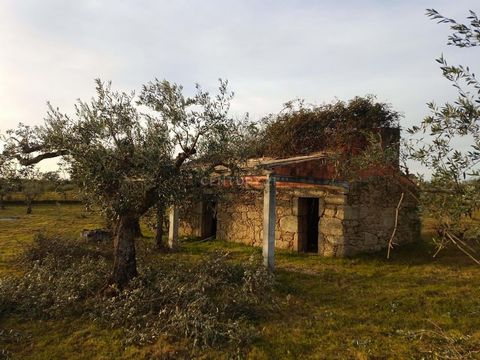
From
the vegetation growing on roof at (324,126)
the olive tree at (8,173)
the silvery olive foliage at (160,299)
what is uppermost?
the vegetation growing on roof at (324,126)

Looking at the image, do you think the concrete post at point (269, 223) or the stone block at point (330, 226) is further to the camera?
the stone block at point (330, 226)

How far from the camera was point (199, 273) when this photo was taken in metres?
9.30

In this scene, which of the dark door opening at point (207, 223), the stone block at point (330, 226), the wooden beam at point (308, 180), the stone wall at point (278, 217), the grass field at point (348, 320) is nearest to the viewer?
the grass field at point (348, 320)

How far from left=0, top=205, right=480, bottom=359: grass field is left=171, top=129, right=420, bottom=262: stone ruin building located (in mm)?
982

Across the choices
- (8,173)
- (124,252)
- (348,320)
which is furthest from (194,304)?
(8,173)

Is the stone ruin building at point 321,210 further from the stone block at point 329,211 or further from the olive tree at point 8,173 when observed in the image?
the olive tree at point 8,173

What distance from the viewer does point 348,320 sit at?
692 centimetres

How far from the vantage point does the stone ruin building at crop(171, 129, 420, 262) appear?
11.2 m

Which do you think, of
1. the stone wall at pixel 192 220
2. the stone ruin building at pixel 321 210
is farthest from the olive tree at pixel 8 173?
the stone wall at pixel 192 220

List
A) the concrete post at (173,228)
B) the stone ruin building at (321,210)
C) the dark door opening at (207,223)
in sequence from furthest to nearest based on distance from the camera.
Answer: the dark door opening at (207,223) → the concrete post at (173,228) → the stone ruin building at (321,210)

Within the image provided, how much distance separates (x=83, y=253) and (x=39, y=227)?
10405 millimetres

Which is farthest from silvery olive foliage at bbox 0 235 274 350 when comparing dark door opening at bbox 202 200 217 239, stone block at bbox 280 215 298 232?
dark door opening at bbox 202 200 217 239

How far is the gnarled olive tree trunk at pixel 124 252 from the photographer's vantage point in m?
8.34

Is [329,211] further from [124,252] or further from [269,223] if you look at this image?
[124,252]
